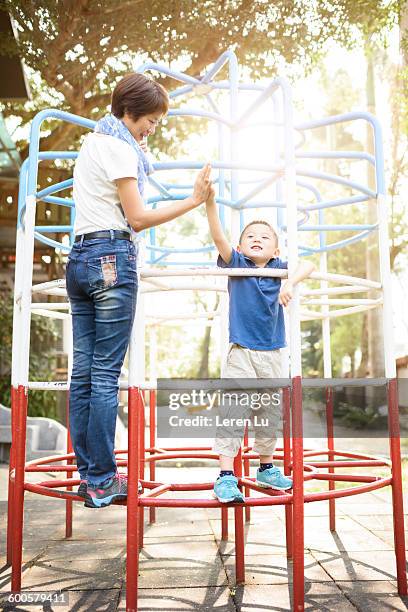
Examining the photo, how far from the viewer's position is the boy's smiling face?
2555mm

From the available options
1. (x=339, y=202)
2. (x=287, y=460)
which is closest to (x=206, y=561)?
(x=287, y=460)

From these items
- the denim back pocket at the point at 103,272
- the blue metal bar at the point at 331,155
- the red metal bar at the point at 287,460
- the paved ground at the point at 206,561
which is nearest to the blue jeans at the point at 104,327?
the denim back pocket at the point at 103,272

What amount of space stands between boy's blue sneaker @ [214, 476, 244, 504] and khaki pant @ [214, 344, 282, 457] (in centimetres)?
11

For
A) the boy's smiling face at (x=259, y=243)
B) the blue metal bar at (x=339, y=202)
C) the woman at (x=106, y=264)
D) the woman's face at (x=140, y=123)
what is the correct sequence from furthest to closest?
the blue metal bar at (x=339, y=202), the boy's smiling face at (x=259, y=243), the woman's face at (x=140, y=123), the woman at (x=106, y=264)

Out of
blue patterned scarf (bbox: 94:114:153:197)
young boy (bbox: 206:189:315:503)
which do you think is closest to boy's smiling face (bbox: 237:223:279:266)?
young boy (bbox: 206:189:315:503)

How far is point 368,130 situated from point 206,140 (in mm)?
2848

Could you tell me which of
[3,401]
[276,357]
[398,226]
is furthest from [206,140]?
[276,357]

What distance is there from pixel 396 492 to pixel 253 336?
0.77 m

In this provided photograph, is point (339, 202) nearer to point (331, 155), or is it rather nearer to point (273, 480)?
point (331, 155)

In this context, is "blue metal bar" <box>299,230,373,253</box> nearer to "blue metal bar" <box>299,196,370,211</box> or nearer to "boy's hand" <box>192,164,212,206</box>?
"blue metal bar" <box>299,196,370,211</box>

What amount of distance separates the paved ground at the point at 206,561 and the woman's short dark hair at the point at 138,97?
1643 millimetres

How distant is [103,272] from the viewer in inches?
81.7

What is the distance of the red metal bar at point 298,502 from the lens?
2.01 meters

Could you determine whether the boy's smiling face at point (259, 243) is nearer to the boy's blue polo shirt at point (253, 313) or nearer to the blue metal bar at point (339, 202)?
the boy's blue polo shirt at point (253, 313)
